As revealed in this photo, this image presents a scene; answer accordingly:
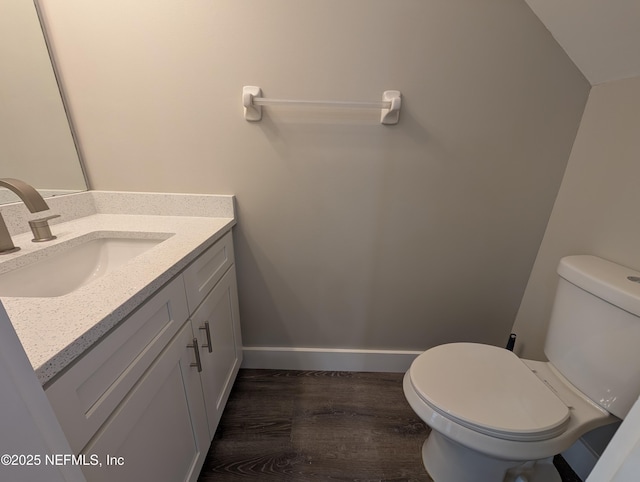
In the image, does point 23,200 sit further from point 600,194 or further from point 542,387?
point 600,194

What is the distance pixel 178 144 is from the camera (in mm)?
1161

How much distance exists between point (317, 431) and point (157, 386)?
32.8 inches

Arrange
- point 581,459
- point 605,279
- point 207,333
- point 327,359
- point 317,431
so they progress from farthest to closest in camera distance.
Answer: point 327,359, point 317,431, point 581,459, point 207,333, point 605,279

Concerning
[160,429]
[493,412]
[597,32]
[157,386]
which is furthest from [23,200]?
[597,32]

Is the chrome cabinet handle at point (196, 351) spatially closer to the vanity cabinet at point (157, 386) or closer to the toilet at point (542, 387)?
the vanity cabinet at point (157, 386)

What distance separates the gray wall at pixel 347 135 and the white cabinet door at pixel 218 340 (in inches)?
6.1

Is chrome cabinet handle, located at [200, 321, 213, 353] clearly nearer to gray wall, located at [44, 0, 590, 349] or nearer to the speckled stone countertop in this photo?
the speckled stone countertop

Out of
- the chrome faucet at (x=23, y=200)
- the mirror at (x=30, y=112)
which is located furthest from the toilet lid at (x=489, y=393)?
the mirror at (x=30, y=112)

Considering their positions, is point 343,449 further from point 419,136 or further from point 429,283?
point 419,136

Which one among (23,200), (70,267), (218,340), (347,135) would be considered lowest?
(218,340)

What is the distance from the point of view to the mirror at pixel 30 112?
2.93 ft

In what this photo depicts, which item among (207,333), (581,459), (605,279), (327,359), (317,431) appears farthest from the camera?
(327,359)

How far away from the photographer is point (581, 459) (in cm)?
108

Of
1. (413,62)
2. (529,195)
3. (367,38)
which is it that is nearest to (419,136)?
(413,62)
